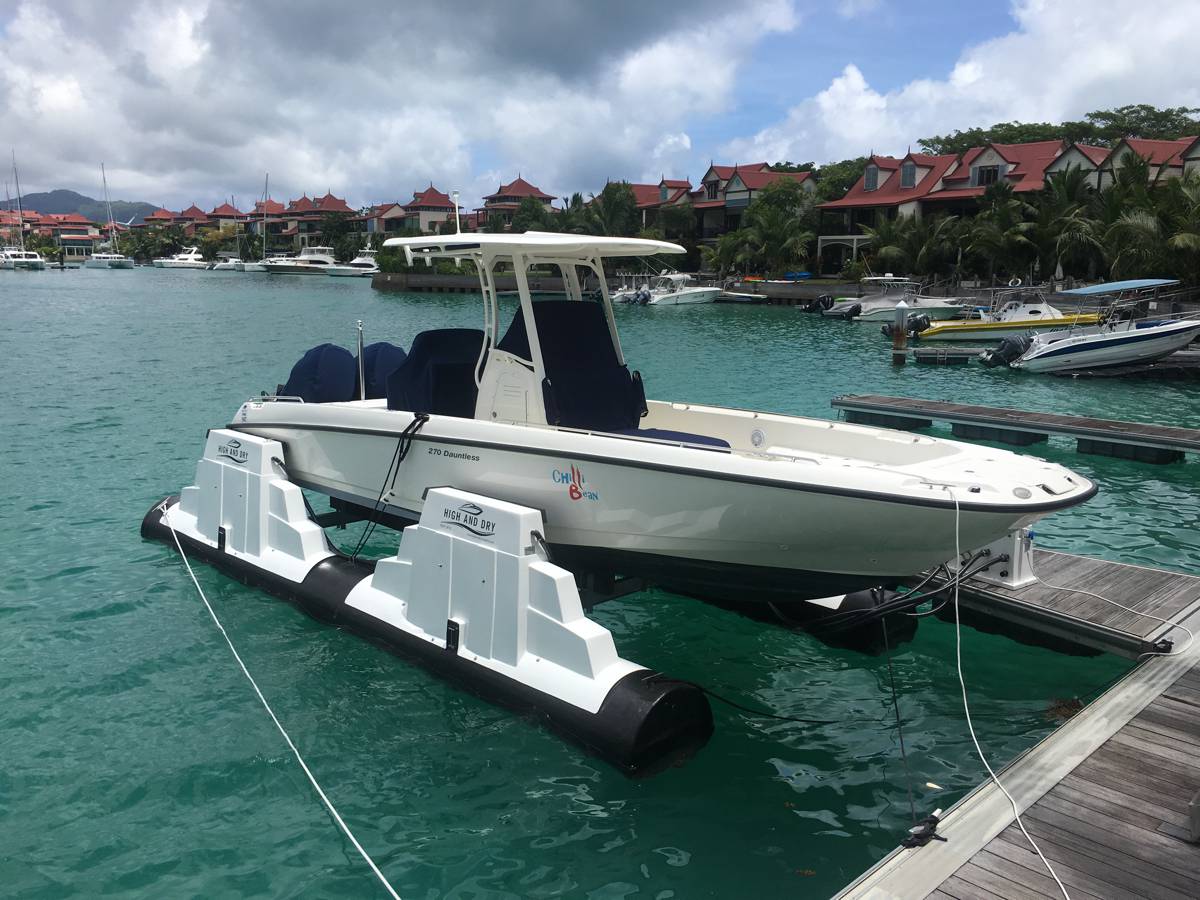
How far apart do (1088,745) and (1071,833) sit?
3.19 ft

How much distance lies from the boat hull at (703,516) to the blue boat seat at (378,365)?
2.97 meters

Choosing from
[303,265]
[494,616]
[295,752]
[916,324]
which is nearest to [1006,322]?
[916,324]

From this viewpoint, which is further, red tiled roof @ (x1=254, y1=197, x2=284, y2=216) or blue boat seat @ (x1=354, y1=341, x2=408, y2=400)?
red tiled roof @ (x1=254, y1=197, x2=284, y2=216)

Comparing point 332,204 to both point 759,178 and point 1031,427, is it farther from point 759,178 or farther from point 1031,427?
point 1031,427

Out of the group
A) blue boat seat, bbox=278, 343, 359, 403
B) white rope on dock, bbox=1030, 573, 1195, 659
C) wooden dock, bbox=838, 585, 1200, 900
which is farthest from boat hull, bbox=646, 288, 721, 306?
wooden dock, bbox=838, 585, 1200, 900

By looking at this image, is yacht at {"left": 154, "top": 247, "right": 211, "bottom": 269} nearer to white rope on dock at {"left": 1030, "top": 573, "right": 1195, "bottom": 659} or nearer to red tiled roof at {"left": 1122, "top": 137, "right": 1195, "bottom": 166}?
red tiled roof at {"left": 1122, "top": 137, "right": 1195, "bottom": 166}

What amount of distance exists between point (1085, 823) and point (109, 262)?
17035 centimetres

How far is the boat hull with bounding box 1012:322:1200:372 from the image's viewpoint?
2644cm

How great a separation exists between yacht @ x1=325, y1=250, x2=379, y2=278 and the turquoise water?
107494 mm

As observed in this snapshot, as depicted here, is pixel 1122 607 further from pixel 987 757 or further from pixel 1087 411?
pixel 1087 411

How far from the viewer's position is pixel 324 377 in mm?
9891

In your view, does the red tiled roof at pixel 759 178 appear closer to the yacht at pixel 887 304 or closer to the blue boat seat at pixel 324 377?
the yacht at pixel 887 304

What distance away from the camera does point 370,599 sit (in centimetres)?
750

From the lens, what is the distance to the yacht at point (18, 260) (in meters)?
128
